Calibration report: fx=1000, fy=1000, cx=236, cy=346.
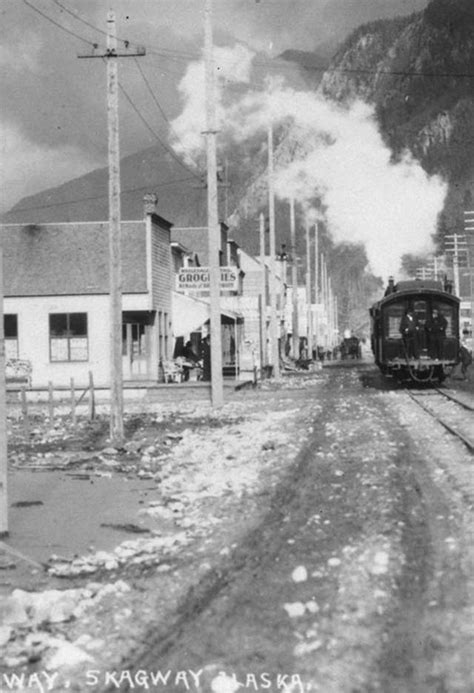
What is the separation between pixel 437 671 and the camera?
5.24 m

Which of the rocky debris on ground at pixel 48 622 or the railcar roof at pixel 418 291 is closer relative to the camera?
the rocky debris on ground at pixel 48 622

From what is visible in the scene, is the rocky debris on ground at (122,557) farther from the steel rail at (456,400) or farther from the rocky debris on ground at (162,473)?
the steel rail at (456,400)

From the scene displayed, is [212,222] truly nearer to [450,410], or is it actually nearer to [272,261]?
[450,410]

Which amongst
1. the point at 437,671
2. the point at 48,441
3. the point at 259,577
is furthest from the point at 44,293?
the point at 437,671

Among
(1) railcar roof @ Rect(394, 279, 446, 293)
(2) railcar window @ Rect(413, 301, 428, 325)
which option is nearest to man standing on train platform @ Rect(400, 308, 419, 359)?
(2) railcar window @ Rect(413, 301, 428, 325)

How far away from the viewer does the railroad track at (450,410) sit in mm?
17000

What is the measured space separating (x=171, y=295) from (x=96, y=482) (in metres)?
26.9

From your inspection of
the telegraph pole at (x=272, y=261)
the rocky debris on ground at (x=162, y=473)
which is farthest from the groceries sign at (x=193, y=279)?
the telegraph pole at (x=272, y=261)

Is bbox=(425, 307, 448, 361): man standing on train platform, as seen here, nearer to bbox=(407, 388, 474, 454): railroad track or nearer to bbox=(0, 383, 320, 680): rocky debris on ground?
bbox=(407, 388, 474, 454): railroad track

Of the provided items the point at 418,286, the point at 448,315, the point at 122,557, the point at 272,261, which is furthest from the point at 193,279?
the point at 122,557

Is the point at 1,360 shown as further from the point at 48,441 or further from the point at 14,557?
the point at 48,441

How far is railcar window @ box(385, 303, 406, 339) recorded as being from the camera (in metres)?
31.6

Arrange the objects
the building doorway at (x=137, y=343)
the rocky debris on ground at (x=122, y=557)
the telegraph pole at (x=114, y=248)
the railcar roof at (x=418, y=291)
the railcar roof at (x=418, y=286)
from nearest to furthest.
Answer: the rocky debris on ground at (x=122, y=557) → the telegraph pole at (x=114, y=248) → the railcar roof at (x=418, y=291) → the railcar roof at (x=418, y=286) → the building doorway at (x=137, y=343)

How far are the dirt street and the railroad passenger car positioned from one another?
17.6 meters
